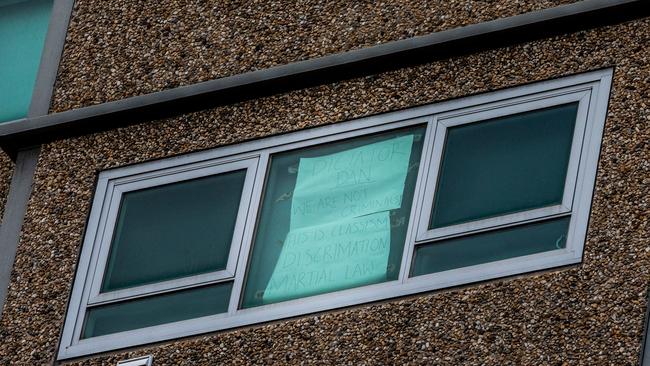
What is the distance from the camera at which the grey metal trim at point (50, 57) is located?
9555 mm

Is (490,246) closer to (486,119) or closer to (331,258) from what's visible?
(486,119)

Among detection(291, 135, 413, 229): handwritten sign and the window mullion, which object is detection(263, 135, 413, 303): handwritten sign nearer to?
detection(291, 135, 413, 229): handwritten sign

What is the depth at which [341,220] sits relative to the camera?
8.59 m

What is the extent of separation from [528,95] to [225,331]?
1.83 m

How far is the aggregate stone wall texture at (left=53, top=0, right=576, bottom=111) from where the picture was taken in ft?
29.3

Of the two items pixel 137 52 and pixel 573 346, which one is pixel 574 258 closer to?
pixel 573 346

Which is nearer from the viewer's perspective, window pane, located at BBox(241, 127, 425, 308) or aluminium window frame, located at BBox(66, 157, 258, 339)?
window pane, located at BBox(241, 127, 425, 308)

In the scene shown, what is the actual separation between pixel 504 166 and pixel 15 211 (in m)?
2.63

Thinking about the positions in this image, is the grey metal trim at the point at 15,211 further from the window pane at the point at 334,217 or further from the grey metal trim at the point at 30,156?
the window pane at the point at 334,217

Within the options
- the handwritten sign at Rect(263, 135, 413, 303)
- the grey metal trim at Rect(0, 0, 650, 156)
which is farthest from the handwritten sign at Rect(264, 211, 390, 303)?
the grey metal trim at Rect(0, 0, 650, 156)

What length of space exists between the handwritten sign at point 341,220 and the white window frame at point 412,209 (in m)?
0.10

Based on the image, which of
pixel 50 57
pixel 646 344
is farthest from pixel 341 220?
pixel 50 57

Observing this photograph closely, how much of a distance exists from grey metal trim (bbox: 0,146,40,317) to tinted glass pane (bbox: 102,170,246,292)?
0.55 metres

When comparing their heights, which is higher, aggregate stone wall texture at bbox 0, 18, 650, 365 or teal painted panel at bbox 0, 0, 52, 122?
teal painted panel at bbox 0, 0, 52, 122
